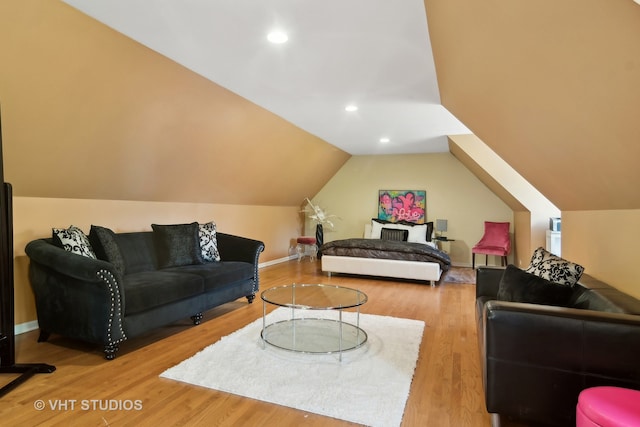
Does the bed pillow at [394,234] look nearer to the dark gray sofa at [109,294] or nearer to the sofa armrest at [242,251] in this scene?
the sofa armrest at [242,251]

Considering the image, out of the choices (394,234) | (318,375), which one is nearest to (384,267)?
(394,234)

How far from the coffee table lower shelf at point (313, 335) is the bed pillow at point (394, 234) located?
3762 millimetres

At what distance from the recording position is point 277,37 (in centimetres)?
265

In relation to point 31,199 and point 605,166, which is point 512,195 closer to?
point 605,166

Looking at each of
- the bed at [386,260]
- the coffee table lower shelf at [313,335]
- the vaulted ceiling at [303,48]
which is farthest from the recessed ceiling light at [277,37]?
the bed at [386,260]

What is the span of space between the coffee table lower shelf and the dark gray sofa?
806 mm

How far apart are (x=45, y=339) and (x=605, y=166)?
427 cm

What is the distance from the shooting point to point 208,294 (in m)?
3.59

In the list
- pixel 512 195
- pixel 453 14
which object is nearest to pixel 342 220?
pixel 512 195

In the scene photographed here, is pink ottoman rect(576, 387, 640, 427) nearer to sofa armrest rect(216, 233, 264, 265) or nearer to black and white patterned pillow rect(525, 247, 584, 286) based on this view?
black and white patterned pillow rect(525, 247, 584, 286)

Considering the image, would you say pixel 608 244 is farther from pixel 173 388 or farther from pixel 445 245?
pixel 445 245

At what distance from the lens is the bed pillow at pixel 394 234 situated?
701 centimetres

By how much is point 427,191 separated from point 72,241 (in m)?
6.43

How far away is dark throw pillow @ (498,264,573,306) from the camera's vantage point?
2.21m
